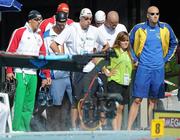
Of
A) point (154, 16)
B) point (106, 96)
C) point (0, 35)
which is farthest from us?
point (0, 35)

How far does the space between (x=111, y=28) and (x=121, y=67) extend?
0.78 m

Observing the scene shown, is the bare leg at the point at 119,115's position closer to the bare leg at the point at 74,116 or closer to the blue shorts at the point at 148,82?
the blue shorts at the point at 148,82

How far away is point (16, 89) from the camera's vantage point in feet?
31.9

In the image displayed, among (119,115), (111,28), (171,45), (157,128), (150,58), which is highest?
(111,28)

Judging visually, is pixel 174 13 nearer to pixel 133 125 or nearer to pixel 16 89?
pixel 133 125

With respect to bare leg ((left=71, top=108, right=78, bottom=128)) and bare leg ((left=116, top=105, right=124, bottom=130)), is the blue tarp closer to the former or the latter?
bare leg ((left=71, top=108, right=78, bottom=128))

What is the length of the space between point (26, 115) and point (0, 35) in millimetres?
3247

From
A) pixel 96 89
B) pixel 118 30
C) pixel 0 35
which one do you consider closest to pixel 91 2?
pixel 0 35

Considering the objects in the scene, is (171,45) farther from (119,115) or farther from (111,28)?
(119,115)

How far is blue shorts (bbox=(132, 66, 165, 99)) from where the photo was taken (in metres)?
10.4

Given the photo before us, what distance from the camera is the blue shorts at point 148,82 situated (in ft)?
34.0

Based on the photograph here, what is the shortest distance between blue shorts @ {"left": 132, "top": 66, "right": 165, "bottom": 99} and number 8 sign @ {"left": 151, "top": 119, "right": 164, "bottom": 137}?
2.60 meters

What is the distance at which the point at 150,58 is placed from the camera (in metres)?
10.3

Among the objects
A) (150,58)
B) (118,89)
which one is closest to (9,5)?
(118,89)
